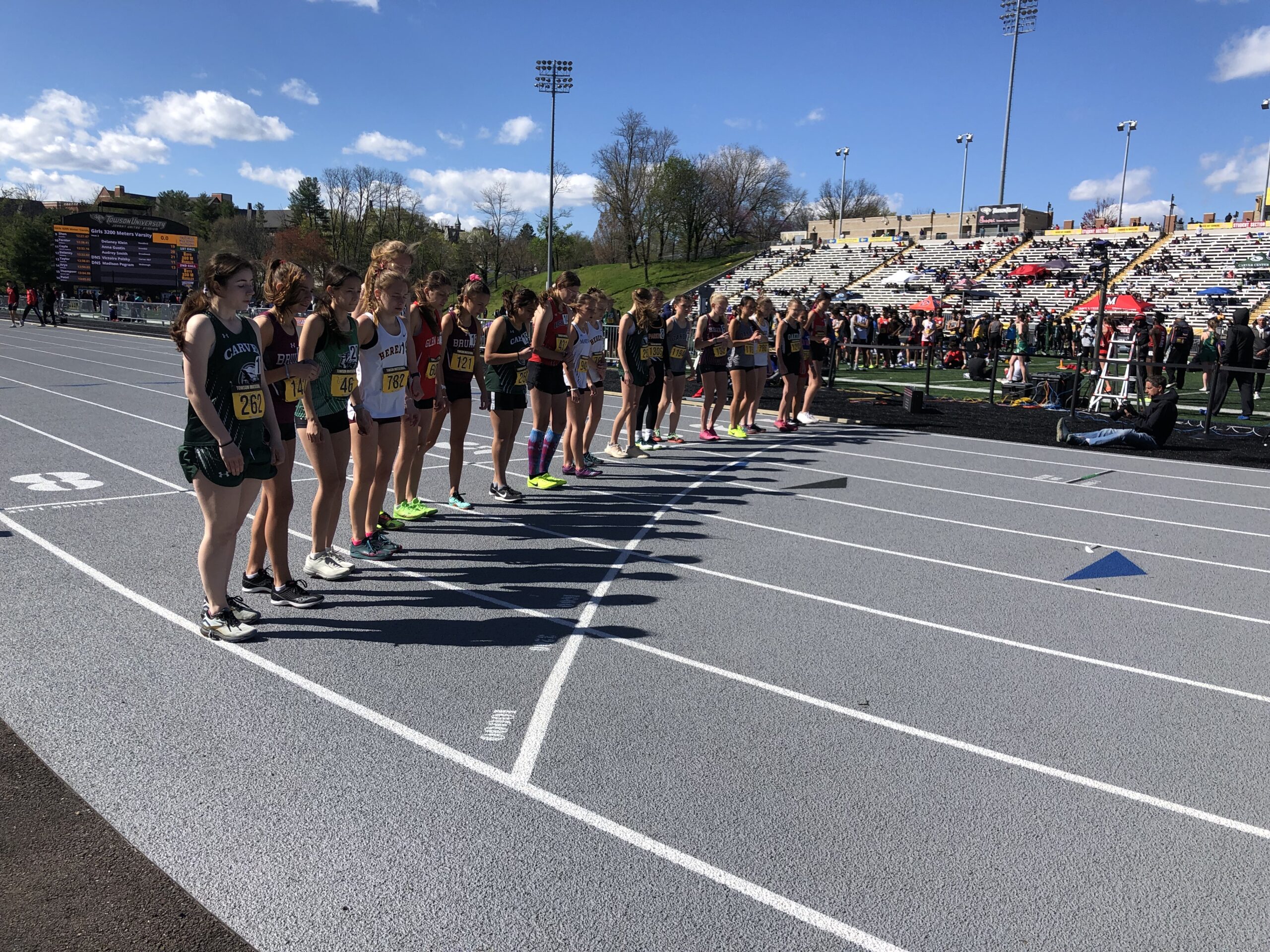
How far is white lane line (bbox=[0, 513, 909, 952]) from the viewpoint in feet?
9.07

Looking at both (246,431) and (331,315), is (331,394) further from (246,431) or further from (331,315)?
(246,431)

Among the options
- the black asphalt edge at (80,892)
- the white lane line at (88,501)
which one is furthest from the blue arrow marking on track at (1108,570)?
the white lane line at (88,501)

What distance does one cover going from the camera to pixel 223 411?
444 centimetres

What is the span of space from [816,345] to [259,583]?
33.1 feet

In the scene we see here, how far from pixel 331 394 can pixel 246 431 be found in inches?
40.7

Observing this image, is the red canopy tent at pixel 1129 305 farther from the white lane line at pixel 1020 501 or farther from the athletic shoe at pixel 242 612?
the athletic shoe at pixel 242 612

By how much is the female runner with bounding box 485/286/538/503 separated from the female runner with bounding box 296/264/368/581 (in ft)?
7.76

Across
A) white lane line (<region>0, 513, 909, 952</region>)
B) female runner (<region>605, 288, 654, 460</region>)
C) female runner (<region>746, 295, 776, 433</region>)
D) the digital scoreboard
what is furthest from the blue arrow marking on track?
the digital scoreboard

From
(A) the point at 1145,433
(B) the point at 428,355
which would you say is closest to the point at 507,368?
(B) the point at 428,355

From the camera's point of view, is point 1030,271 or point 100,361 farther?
point 1030,271

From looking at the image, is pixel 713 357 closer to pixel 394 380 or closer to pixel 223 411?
pixel 394 380

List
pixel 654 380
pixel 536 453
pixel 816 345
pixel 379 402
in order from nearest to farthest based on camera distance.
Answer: pixel 379 402, pixel 536 453, pixel 654 380, pixel 816 345

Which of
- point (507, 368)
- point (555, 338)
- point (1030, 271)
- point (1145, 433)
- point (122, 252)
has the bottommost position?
point (1145, 433)

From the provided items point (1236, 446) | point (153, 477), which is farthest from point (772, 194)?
point (153, 477)
